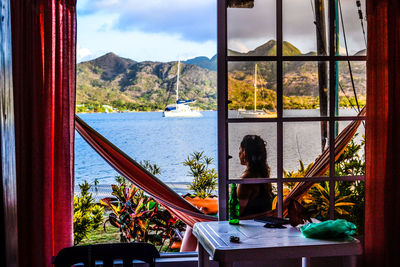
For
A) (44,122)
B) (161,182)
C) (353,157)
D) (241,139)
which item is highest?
(44,122)

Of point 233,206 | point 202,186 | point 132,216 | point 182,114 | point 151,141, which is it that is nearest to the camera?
point 233,206

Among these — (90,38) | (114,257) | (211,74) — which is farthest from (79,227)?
(211,74)

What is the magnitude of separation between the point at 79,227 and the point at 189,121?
16.7 meters

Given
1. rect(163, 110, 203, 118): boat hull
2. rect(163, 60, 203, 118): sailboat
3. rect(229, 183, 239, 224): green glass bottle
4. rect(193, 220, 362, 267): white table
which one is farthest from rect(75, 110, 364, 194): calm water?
rect(193, 220, 362, 267): white table

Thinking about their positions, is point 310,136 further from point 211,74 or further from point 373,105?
point 211,74

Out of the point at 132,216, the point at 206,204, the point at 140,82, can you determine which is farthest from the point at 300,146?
the point at 140,82

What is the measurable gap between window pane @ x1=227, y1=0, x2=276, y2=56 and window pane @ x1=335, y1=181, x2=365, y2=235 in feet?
2.90

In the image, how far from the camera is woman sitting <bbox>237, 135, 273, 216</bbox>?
2.51m

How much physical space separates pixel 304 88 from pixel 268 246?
1.11 m

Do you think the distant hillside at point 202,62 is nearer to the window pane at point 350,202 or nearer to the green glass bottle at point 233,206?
the window pane at point 350,202

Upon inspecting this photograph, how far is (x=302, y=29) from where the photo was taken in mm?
2512

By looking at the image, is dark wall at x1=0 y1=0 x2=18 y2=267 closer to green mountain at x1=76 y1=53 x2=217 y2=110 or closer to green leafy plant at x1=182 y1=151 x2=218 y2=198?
green leafy plant at x1=182 y1=151 x2=218 y2=198

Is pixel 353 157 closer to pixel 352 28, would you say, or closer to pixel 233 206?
pixel 352 28

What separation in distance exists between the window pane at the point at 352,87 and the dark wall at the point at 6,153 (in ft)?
7.81
